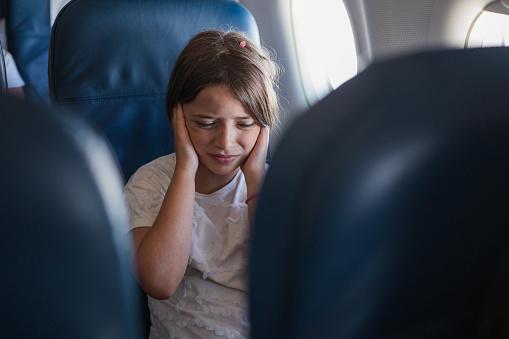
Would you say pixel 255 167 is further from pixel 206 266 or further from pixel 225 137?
pixel 206 266

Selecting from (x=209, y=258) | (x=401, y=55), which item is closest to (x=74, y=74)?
(x=209, y=258)

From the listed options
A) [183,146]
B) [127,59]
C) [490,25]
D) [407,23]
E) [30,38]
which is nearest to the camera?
[183,146]

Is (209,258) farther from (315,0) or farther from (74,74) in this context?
(315,0)

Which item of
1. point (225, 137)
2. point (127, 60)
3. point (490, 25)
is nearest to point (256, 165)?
point (225, 137)

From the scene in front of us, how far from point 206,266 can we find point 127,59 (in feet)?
1.87

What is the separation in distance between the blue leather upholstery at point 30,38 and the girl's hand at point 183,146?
1.99 metres

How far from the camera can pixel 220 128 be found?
141 cm

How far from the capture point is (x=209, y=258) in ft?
4.64

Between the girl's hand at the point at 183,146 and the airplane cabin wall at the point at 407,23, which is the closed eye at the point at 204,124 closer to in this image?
the girl's hand at the point at 183,146

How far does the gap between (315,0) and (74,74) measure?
4.31 feet

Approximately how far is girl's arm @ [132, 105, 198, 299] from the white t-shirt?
0.23ft

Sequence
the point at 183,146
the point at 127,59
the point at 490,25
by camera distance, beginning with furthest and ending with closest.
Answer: the point at 490,25 < the point at 127,59 < the point at 183,146

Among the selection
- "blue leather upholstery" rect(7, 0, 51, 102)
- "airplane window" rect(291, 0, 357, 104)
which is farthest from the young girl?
"blue leather upholstery" rect(7, 0, 51, 102)

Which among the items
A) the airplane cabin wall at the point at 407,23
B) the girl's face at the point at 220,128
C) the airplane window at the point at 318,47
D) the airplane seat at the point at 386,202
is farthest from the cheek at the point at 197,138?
the airplane window at the point at 318,47
